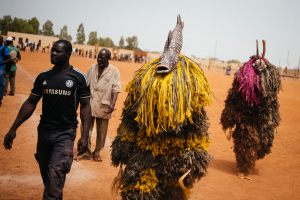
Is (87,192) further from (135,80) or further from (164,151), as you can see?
(135,80)

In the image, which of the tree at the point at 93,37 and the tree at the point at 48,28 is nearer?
the tree at the point at 48,28

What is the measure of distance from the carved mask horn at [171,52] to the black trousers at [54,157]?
1.36 metres

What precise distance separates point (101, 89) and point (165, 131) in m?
2.74

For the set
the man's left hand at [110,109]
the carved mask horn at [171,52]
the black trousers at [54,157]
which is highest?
the carved mask horn at [171,52]

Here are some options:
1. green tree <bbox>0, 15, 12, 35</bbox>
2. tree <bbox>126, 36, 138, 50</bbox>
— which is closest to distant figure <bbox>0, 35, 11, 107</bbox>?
green tree <bbox>0, 15, 12, 35</bbox>

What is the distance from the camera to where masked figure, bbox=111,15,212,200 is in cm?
311

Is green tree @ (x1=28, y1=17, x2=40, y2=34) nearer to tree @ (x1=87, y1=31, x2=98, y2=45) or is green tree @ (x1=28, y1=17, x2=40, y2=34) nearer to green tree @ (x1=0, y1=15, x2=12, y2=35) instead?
green tree @ (x1=0, y1=15, x2=12, y2=35)

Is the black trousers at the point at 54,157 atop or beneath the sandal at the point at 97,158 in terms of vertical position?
atop

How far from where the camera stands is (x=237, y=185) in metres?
5.54

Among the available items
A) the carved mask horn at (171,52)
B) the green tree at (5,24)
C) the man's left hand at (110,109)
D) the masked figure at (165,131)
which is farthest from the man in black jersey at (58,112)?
the green tree at (5,24)

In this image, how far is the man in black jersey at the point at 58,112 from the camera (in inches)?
122

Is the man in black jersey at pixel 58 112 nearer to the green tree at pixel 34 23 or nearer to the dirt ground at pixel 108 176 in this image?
the dirt ground at pixel 108 176

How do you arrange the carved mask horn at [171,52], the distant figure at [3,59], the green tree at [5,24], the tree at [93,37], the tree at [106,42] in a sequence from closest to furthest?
the carved mask horn at [171,52]
the distant figure at [3,59]
the green tree at [5,24]
the tree at [93,37]
the tree at [106,42]

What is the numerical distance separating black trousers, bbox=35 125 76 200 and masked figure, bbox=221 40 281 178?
394 centimetres
